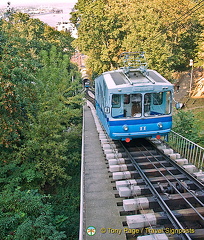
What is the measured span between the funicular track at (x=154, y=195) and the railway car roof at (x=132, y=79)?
9.09ft

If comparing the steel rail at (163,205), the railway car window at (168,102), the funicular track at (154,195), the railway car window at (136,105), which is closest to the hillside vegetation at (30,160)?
the funicular track at (154,195)

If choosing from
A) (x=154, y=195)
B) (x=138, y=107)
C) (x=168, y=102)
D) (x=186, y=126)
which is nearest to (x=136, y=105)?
(x=138, y=107)

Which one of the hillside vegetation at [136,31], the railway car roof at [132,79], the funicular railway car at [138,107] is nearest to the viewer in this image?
the funicular railway car at [138,107]

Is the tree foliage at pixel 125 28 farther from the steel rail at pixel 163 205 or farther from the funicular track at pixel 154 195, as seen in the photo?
the steel rail at pixel 163 205

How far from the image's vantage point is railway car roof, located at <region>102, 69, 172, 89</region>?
9273 mm

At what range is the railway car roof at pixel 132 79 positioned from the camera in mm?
9273

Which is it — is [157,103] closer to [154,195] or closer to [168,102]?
[168,102]

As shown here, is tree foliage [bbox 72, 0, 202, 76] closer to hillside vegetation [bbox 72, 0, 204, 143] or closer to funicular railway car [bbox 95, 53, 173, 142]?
hillside vegetation [bbox 72, 0, 204, 143]

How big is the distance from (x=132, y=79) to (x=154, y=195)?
4.93 metres

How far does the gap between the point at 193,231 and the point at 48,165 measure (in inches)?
283

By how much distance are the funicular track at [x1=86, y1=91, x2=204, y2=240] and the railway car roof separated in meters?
2.77

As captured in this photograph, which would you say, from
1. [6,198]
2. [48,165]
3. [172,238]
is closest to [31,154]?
[48,165]

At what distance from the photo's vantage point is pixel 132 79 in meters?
9.75

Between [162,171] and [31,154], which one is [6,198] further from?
[162,171]
